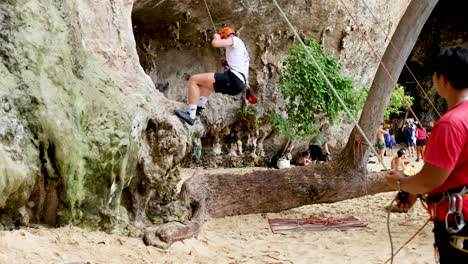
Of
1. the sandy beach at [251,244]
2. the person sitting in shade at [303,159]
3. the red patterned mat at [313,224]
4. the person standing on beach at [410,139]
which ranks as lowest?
the person standing on beach at [410,139]

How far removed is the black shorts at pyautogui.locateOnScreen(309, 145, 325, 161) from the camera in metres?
11.8

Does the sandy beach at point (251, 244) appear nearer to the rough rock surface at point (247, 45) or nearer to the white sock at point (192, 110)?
the white sock at point (192, 110)

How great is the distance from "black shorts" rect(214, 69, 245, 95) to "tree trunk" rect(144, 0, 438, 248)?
1.56 meters

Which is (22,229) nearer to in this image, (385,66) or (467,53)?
(467,53)

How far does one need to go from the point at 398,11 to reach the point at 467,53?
11.2m

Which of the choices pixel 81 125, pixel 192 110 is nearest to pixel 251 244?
pixel 192 110

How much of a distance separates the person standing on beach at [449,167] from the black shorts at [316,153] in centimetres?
972

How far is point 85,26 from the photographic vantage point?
522 centimetres

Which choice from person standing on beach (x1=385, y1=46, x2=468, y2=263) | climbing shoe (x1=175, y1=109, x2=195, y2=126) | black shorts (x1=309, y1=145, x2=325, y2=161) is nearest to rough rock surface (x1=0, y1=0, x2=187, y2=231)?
climbing shoe (x1=175, y1=109, x2=195, y2=126)

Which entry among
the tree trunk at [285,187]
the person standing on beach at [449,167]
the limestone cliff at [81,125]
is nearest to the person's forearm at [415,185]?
the person standing on beach at [449,167]

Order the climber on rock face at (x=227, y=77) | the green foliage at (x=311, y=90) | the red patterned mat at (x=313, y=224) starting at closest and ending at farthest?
the climber on rock face at (x=227, y=77), the red patterned mat at (x=313, y=224), the green foliage at (x=311, y=90)

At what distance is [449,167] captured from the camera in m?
1.89

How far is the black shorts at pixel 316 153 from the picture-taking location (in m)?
11.8

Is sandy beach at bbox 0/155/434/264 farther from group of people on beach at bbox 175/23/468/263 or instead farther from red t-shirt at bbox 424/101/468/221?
red t-shirt at bbox 424/101/468/221
